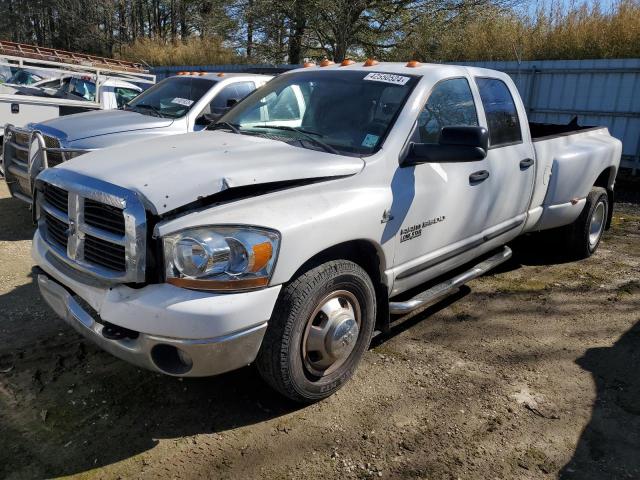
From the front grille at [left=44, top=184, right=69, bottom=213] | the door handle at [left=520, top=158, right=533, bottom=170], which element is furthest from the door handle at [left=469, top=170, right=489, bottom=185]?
the front grille at [left=44, top=184, right=69, bottom=213]

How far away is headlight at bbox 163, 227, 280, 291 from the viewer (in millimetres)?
2480

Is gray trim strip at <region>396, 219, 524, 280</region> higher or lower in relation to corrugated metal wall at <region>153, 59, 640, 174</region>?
lower

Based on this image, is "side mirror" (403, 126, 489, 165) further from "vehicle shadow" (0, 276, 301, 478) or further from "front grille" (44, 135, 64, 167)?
"front grille" (44, 135, 64, 167)

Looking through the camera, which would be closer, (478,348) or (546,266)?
(478,348)

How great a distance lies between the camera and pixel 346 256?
10.3ft

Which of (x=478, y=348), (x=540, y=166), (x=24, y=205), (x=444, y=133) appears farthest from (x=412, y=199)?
(x=24, y=205)

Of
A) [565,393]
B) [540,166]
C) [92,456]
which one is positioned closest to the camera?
[92,456]

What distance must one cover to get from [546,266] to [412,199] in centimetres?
306

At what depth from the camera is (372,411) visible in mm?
3100

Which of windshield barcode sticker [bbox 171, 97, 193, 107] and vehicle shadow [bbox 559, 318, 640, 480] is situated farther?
windshield barcode sticker [bbox 171, 97, 193, 107]

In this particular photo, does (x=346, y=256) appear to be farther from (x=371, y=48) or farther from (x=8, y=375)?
(x=371, y=48)

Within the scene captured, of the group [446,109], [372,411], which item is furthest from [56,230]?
[446,109]

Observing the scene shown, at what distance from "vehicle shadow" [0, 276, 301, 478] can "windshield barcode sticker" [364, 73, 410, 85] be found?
214 centimetres

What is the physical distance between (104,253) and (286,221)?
927 millimetres
